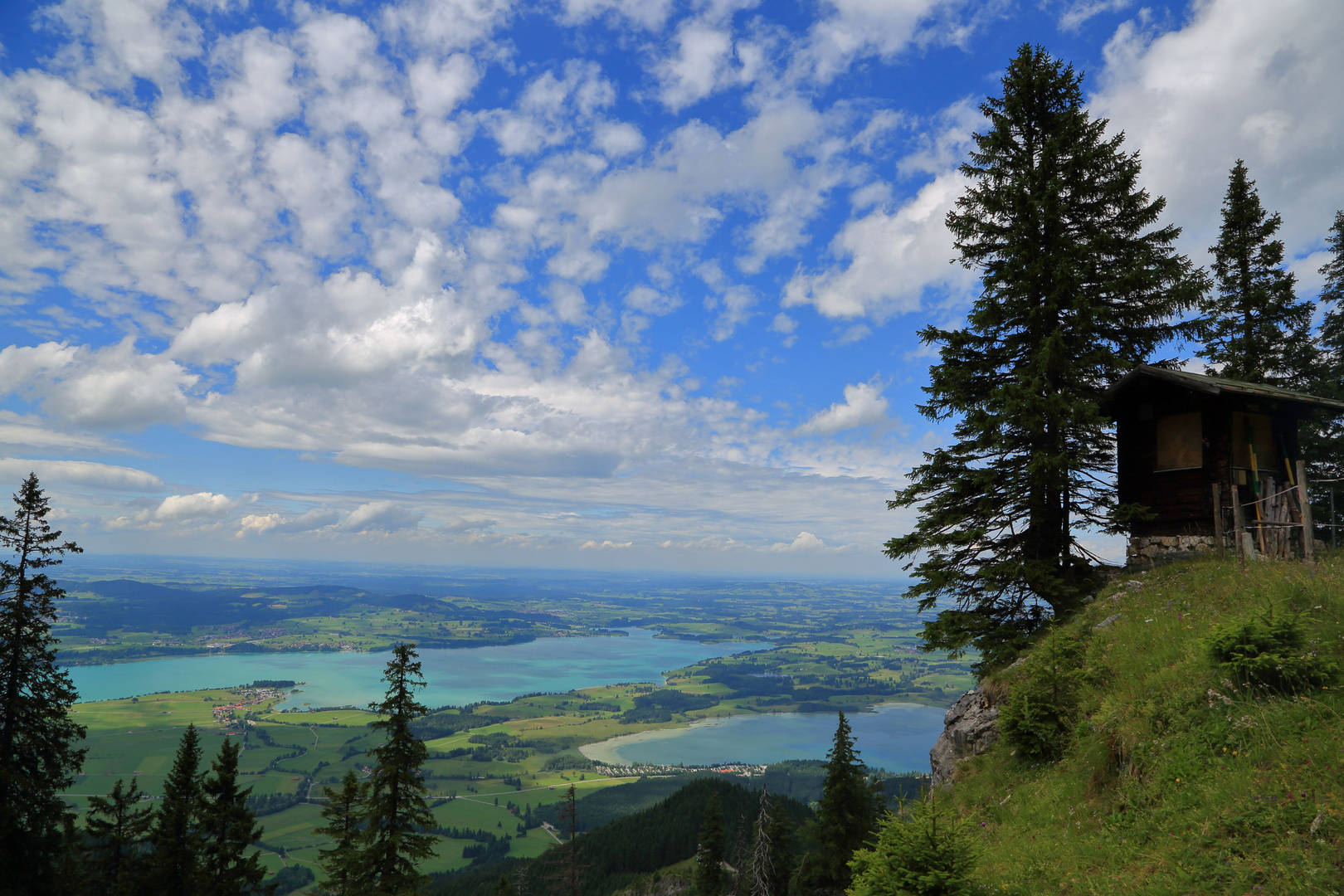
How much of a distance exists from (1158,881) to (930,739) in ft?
521

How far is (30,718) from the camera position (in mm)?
18344

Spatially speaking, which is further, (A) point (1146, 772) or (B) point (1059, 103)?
(B) point (1059, 103)

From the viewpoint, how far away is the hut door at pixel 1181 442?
55.1 ft

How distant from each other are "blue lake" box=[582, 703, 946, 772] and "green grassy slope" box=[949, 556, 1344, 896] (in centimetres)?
12154

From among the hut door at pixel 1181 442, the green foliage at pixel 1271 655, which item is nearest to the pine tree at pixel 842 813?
the hut door at pixel 1181 442

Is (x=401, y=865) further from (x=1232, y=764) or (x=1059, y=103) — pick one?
(x=1059, y=103)

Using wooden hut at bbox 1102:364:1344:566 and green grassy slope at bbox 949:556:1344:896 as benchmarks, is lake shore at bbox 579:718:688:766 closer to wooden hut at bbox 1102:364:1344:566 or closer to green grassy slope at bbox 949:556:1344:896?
wooden hut at bbox 1102:364:1344:566

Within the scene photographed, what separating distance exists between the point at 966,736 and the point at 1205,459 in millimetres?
10845

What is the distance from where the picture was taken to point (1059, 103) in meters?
17.7

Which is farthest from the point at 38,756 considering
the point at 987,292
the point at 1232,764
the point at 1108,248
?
the point at 1108,248

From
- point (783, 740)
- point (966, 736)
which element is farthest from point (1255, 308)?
point (783, 740)

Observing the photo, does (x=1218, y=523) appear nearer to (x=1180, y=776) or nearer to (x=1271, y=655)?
(x=1271, y=655)

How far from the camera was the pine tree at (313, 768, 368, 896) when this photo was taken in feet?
60.2

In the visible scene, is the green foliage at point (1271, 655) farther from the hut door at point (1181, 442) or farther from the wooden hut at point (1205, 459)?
the hut door at point (1181, 442)
